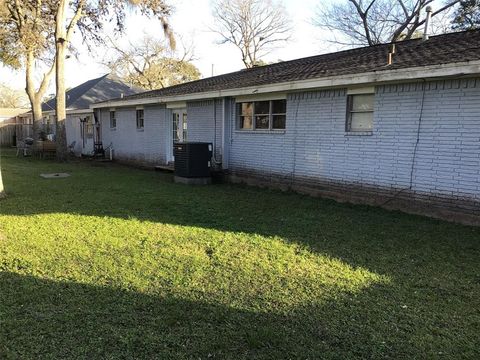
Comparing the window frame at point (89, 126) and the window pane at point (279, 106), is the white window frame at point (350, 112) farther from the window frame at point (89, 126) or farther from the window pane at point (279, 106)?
the window frame at point (89, 126)

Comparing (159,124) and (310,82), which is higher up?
(310,82)

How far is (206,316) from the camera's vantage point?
3.52 meters

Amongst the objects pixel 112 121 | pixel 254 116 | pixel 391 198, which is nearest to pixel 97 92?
pixel 112 121

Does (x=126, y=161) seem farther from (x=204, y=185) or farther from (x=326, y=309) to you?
(x=326, y=309)

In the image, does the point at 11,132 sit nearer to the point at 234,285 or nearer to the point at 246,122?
the point at 246,122

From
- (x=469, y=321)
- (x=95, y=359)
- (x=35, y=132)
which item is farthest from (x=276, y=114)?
(x=35, y=132)

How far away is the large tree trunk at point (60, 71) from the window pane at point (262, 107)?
10.8 m

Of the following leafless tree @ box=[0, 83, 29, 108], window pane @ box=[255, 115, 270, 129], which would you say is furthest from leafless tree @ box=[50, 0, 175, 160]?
leafless tree @ box=[0, 83, 29, 108]

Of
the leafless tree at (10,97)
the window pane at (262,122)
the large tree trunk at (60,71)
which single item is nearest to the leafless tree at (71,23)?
the large tree trunk at (60,71)

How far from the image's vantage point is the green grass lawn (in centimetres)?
312

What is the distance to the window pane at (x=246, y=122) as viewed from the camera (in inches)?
457

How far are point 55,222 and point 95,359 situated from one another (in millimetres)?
4323

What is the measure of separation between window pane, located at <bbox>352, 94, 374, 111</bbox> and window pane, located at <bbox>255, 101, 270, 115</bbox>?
2.84 metres

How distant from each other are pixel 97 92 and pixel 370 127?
23017mm
